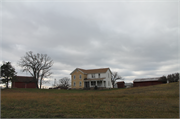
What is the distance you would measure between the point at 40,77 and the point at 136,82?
3268 cm

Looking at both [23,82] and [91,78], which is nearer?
[91,78]

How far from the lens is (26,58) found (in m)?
46.7

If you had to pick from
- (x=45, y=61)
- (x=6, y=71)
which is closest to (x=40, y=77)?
(x=45, y=61)

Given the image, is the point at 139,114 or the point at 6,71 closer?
the point at 139,114

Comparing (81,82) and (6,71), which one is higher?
(6,71)

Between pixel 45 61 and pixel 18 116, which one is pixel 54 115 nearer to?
pixel 18 116

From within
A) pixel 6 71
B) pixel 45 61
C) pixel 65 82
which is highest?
pixel 45 61

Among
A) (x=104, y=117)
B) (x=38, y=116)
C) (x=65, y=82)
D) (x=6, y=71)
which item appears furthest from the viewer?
(x=65, y=82)

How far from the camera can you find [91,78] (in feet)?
155

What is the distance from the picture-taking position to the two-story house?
44.9 meters

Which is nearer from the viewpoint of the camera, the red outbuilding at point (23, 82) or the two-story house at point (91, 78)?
the two-story house at point (91, 78)

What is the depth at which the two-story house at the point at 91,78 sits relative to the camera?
147ft

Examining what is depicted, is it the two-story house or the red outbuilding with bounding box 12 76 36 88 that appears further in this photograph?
the red outbuilding with bounding box 12 76 36 88

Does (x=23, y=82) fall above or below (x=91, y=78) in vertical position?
below
